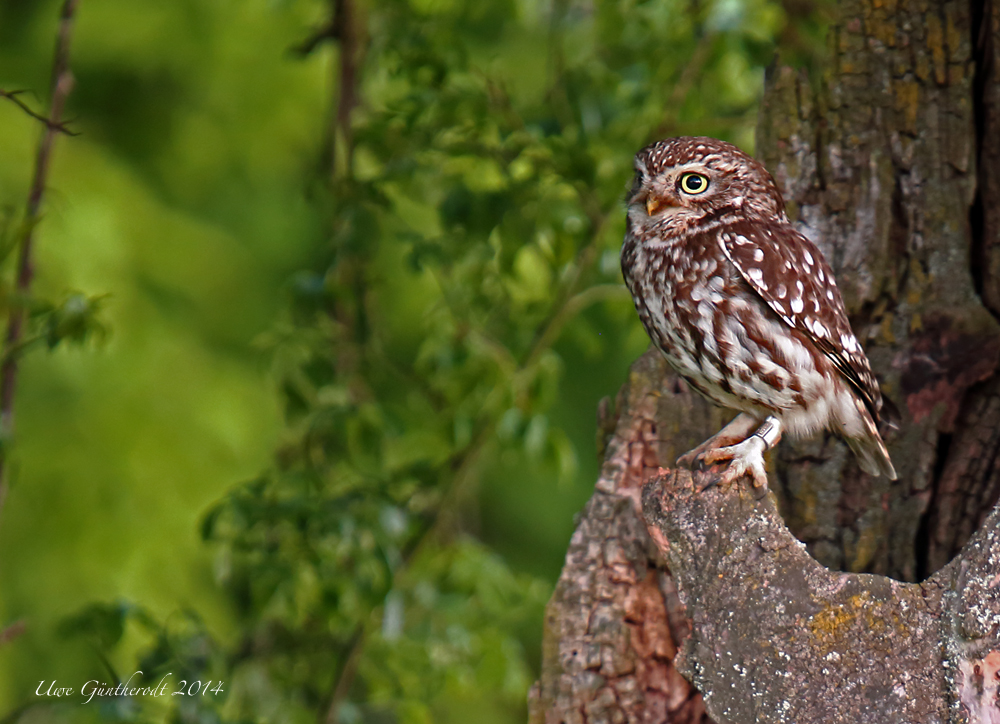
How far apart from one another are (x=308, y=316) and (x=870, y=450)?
1.76 meters

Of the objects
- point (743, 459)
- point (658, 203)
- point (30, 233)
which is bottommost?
point (743, 459)

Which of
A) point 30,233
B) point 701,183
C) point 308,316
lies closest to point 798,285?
point 701,183

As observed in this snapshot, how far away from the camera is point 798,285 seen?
2.10 m

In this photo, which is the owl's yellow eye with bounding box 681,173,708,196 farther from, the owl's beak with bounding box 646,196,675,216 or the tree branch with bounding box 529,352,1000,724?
the tree branch with bounding box 529,352,1000,724

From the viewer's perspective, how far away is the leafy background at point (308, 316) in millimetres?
2914

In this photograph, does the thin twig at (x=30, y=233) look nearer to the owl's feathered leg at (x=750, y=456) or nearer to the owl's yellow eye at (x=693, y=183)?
the owl's yellow eye at (x=693, y=183)

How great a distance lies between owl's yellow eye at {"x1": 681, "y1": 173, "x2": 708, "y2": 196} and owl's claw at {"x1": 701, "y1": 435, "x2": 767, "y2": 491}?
57 cm

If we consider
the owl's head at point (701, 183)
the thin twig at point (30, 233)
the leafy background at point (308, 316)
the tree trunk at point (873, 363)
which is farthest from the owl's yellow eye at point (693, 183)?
the thin twig at point (30, 233)

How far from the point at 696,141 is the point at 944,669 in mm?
1179

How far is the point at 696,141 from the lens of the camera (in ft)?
7.17

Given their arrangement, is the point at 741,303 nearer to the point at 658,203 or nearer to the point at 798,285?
the point at 798,285

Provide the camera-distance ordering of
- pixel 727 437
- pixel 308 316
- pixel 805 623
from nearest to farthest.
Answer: pixel 805 623 < pixel 727 437 < pixel 308 316

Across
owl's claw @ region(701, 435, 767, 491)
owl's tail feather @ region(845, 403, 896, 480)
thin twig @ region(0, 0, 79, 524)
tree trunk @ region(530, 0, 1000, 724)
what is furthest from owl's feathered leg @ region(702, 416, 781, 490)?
thin twig @ region(0, 0, 79, 524)

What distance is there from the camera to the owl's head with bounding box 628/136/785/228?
7.17 ft
